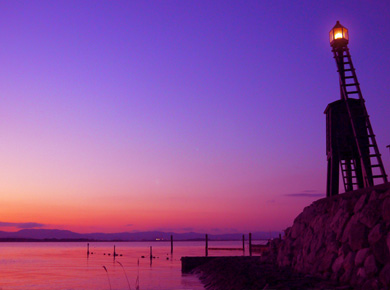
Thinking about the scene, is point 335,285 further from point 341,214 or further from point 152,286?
point 152,286

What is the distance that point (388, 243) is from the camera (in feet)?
40.9

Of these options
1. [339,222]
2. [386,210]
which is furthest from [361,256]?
[339,222]

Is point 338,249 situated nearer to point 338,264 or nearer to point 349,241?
point 338,264

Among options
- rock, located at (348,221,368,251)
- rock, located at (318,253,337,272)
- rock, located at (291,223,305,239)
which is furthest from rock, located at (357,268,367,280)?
rock, located at (291,223,305,239)

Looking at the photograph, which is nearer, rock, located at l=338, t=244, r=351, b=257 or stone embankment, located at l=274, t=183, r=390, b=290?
stone embankment, located at l=274, t=183, r=390, b=290

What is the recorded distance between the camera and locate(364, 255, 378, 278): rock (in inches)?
501

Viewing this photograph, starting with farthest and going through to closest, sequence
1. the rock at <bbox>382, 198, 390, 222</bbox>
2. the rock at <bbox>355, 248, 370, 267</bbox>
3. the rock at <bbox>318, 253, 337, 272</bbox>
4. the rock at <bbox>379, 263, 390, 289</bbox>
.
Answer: the rock at <bbox>318, 253, 337, 272</bbox> → the rock at <bbox>355, 248, 370, 267</bbox> → the rock at <bbox>382, 198, 390, 222</bbox> → the rock at <bbox>379, 263, 390, 289</bbox>

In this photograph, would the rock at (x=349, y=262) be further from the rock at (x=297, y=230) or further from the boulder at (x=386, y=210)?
the rock at (x=297, y=230)

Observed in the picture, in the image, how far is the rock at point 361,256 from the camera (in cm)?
1352

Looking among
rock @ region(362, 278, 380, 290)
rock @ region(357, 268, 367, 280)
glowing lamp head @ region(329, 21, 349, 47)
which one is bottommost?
rock @ region(362, 278, 380, 290)

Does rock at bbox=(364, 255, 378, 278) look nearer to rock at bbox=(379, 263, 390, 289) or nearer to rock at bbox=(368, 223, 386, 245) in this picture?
rock at bbox=(379, 263, 390, 289)

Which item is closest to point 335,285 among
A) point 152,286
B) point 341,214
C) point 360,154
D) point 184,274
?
point 341,214

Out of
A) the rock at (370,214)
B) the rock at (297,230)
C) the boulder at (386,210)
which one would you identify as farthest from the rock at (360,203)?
the rock at (297,230)

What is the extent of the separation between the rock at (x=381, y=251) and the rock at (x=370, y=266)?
16 cm
